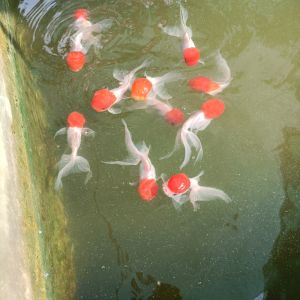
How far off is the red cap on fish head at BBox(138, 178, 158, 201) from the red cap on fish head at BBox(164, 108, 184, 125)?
→ 0.59 m

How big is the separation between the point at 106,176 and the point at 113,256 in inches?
26.8

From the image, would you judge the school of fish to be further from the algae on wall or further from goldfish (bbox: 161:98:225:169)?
the algae on wall

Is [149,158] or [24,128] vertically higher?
[24,128]

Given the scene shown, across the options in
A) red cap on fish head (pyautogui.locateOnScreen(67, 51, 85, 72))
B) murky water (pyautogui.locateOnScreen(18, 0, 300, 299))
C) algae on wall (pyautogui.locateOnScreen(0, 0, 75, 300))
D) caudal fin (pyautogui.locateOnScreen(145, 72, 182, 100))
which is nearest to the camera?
algae on wall (pyautogui.locateOnScreen(0, 0, 75, 300))

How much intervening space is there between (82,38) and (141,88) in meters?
0.90

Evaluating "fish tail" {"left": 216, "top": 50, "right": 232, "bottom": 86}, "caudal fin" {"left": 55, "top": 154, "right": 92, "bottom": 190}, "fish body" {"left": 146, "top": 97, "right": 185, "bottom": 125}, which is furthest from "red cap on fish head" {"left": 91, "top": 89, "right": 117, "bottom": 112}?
"fish tail" {"left": 216, "top": 50, "right": 232, "bottom": 86}

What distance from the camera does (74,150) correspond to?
11.9 ft

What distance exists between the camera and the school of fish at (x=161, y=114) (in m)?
3.42

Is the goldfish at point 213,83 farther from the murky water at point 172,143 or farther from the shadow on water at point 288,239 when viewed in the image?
the shadow on water at point 288,239

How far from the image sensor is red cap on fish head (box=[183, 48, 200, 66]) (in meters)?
3.76

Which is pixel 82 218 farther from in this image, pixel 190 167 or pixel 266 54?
pixel 266 54

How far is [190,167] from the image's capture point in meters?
3.54

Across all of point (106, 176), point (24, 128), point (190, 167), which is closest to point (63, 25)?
point (24, 128)

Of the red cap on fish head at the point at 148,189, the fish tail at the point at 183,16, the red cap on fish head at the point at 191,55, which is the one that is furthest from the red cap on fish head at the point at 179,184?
the fish tail at the point at 183,16
